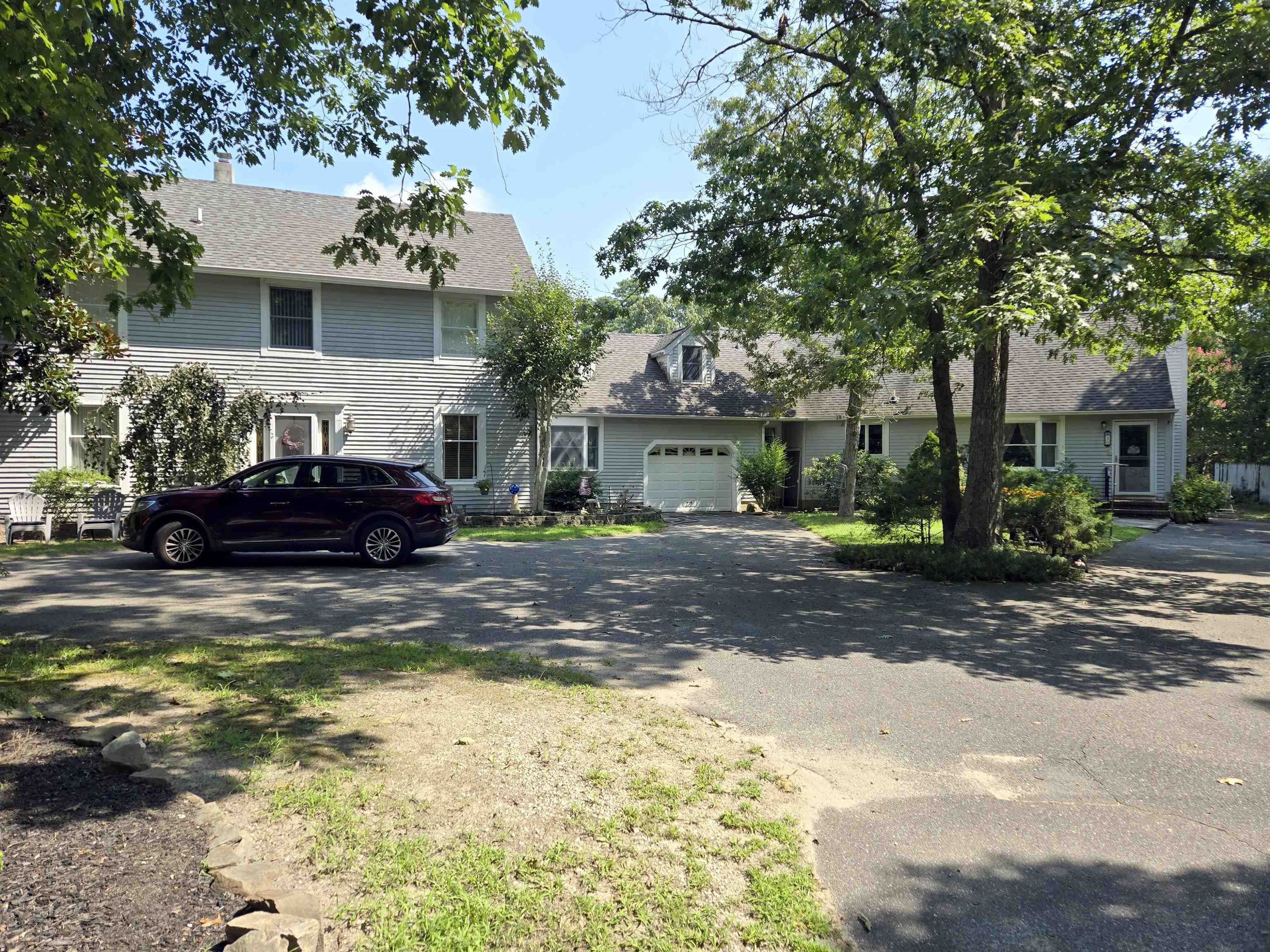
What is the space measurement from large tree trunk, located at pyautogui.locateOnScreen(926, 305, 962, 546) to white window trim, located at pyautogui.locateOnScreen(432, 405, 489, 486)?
11089mm

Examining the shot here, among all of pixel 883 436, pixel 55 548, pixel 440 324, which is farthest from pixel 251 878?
pixel 883 436

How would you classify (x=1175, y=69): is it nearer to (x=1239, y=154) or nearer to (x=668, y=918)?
(x=1239, y=154)

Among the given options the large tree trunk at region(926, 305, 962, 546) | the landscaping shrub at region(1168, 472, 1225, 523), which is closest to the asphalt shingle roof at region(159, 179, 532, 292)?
the large tree trunk at region(926, 305, 962, 546)

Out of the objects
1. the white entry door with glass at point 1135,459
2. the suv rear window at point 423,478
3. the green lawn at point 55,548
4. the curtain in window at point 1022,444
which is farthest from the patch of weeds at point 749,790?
the white entry door with glass at point 1135,459

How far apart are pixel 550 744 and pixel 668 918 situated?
1784 mm

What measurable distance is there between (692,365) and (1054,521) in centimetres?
1456

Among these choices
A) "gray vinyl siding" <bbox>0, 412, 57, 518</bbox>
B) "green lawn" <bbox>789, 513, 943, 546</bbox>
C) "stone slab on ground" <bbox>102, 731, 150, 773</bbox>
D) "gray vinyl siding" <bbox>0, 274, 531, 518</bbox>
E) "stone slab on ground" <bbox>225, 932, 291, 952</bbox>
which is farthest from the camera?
"gray vinyl siding" <bbox>0, 274, 531, 518</bbox>

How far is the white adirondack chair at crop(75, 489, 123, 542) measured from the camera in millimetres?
15719

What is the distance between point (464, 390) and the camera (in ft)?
66.2

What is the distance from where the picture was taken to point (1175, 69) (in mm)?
10047

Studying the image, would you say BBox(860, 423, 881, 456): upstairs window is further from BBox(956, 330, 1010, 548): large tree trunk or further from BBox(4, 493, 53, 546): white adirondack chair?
BBox(4, 493, 53, 546): white adirondack chair

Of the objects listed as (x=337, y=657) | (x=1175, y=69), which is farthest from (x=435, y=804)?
(x=1175, y=69)

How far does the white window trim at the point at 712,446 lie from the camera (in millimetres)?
24766

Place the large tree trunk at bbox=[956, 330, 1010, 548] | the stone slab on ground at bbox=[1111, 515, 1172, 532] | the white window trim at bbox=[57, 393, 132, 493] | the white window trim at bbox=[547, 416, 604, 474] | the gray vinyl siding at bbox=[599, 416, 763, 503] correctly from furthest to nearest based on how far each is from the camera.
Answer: the gray vinyl siding at bbox=[599, 416, 763, 503] < the white window trim at bbox=[547, 416, 604, 474] < the stone slab on ground at bbox=[1111, 515, 1172, 532] < the white window trim at bbox=[57, 393, 132, 493] < the large tree trunk at bbox=[956, 330, 1010, 548]
